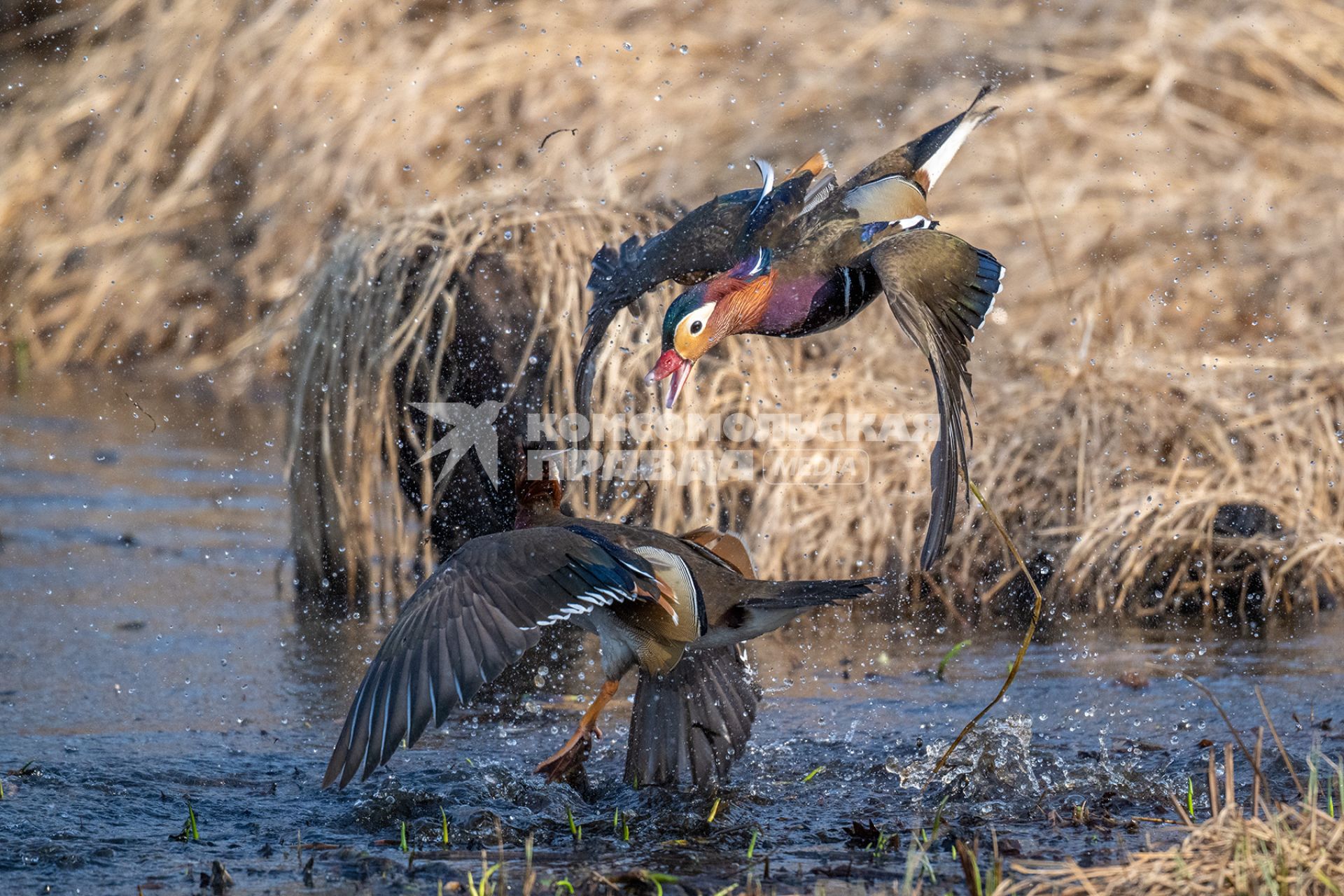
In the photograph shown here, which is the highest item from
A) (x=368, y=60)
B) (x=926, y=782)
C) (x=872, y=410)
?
(x=368, y=60)

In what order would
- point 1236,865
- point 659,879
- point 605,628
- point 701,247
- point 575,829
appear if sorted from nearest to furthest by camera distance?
point 1236,865
point 659,879
point 575,829
point 605,628
point 701,247

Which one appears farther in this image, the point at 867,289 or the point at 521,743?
the point at 521,743

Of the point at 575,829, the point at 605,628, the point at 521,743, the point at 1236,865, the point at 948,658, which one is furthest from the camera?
the point at 948,658

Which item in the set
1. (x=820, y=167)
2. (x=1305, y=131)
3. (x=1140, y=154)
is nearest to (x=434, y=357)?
(x=820, y=167)

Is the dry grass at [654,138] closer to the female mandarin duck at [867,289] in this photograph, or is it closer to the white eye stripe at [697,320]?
the female mandarin duck at [867,289]

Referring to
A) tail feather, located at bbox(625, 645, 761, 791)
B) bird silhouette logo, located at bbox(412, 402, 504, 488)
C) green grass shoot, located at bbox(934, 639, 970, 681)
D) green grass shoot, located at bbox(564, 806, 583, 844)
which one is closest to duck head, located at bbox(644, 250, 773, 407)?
tail feather, located at bbox(625, 645, 761, 791)

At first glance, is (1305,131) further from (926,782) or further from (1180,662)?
(926,782)

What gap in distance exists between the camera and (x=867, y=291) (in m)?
4.43

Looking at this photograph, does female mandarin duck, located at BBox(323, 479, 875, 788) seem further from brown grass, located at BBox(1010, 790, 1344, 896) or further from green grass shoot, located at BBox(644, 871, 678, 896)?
brown grass, located at BBox(1010, 790, 1344, 896)

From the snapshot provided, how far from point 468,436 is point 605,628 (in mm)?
1979

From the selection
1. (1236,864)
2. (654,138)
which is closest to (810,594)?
(1236,864)

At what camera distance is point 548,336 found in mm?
6172

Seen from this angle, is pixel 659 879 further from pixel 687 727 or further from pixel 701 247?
pixel 701 247

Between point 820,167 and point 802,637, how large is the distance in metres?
2.20
